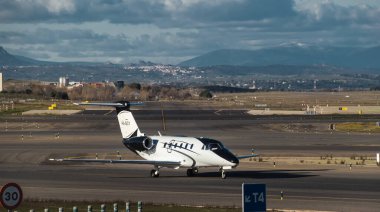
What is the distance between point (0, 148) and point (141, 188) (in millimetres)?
32257

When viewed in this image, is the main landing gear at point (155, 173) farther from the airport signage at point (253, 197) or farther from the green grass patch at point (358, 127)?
the green grass patch at point (358, 127)

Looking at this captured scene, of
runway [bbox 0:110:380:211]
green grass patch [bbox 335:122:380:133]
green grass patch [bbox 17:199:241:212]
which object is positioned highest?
green grass patch [bbox 335:122:380:133]

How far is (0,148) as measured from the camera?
77625 mm

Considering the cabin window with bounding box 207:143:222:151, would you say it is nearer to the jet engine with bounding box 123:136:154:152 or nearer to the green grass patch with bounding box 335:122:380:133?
the jet engine with bounding box 123:136:154:152

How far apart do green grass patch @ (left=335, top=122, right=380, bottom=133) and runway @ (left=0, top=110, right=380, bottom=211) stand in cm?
738

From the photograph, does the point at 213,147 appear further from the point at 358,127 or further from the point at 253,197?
the point at 358,127

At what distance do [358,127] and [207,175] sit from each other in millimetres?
55188

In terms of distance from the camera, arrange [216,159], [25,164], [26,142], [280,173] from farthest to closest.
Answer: [26,142] → [25,164] → [280,173] → [216,159]

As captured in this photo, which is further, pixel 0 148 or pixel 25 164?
pixel 0 148

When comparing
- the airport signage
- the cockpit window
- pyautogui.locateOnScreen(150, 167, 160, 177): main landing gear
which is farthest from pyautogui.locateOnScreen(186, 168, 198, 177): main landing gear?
the airport signage

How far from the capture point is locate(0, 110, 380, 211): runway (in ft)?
144

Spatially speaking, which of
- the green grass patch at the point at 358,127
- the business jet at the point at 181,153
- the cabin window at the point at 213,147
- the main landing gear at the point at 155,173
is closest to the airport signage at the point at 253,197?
the business jet at the point at 181,153

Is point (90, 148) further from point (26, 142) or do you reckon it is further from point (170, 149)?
point (170, 149)

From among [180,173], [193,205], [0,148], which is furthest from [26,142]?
[193,205]
